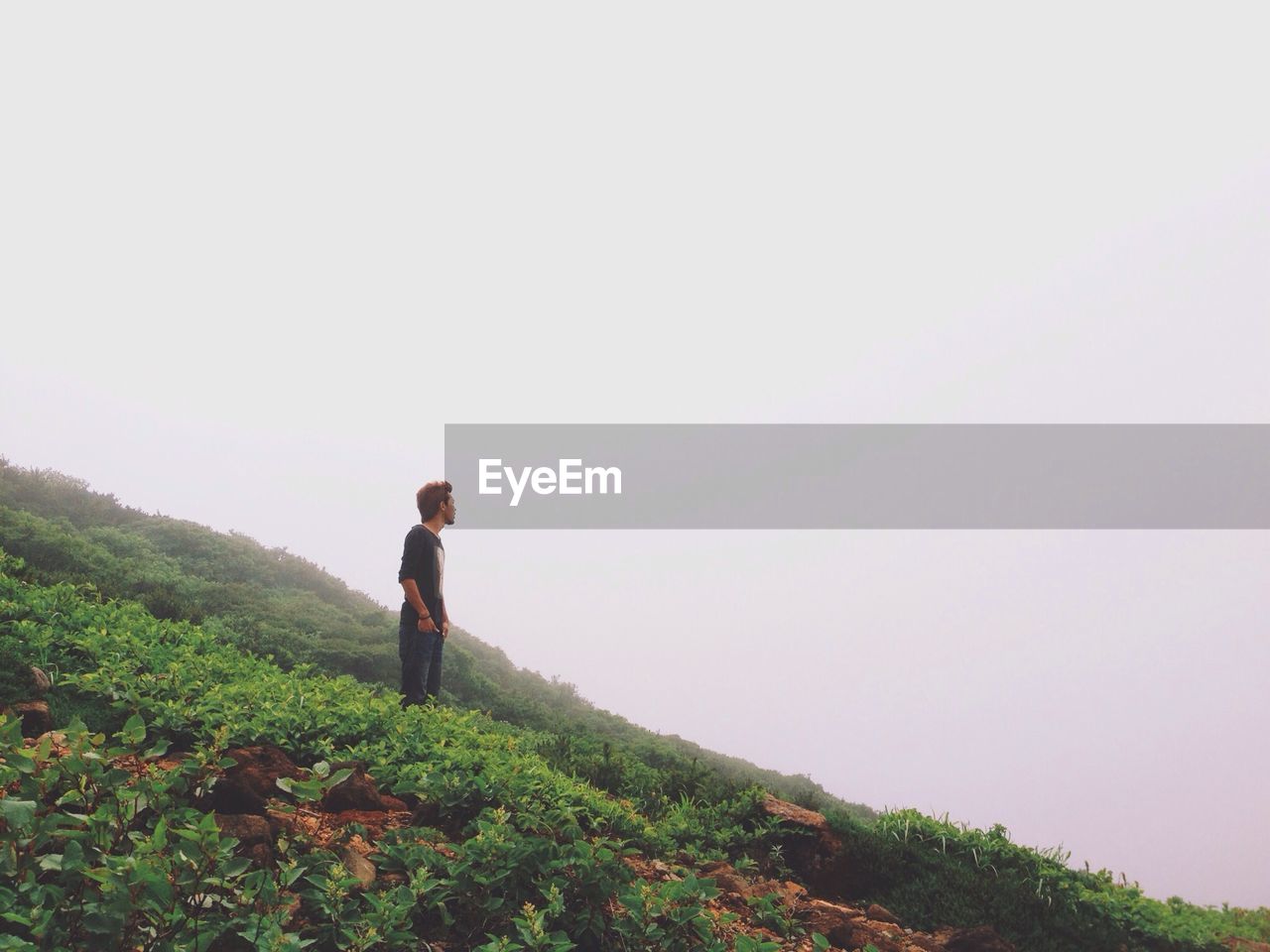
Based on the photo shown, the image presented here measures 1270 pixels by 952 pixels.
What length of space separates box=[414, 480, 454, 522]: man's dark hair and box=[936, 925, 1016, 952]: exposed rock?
670 centimetres

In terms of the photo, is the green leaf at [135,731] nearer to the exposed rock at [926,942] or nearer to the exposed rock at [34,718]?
the exposed rock at [34,718]

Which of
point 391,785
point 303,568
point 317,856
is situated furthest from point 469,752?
point 303,568

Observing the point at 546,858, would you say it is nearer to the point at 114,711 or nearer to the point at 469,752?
the point at 469,752

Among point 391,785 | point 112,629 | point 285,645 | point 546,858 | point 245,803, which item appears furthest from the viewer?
point 285,645

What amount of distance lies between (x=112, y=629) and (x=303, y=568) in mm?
15815

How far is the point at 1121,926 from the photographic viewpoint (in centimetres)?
707

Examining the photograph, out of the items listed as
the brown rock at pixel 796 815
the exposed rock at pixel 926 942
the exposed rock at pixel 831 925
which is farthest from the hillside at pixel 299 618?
the exposed rock at pixel 926 942

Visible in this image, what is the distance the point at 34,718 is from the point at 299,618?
441 inches

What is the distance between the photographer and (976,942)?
601 centimetres

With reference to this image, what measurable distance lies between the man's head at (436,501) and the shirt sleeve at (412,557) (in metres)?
0.44

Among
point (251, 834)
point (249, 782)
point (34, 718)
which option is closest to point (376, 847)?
point (251, 834)

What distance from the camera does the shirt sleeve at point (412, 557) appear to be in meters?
9.35

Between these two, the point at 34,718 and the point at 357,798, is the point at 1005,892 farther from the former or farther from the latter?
the point at 34,718

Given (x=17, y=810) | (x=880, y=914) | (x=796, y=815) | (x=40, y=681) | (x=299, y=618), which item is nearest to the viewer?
(x=17, y=810)
